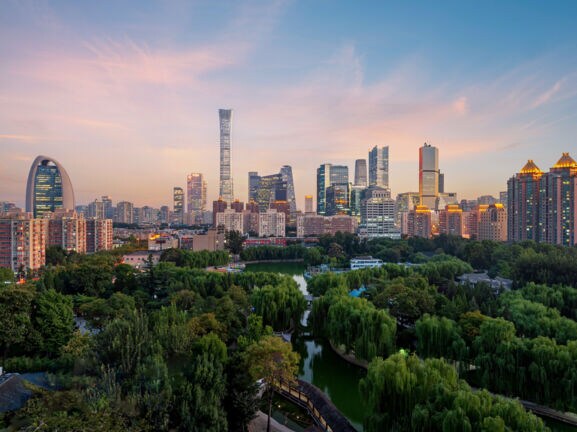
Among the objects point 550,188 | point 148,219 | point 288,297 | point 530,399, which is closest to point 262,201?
point 148,219

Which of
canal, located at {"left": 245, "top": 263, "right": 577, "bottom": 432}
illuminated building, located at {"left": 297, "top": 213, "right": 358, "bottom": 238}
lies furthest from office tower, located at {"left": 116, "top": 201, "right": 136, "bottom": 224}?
canal, located at {"left": 245, "top": 263, "right": 577, "bottom": 432}

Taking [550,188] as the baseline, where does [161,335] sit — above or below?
below

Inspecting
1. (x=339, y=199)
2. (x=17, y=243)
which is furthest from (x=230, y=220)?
(x=17, y=243)

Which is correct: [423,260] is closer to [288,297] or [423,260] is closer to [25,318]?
[288,297]

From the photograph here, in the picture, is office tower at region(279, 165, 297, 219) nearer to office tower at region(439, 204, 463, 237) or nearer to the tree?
office tower at region(439, 204, 463, 237)

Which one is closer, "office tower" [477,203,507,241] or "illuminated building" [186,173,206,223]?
"office tower" [477,203,507,241]

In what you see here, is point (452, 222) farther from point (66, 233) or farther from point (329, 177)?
point (66, 233)
